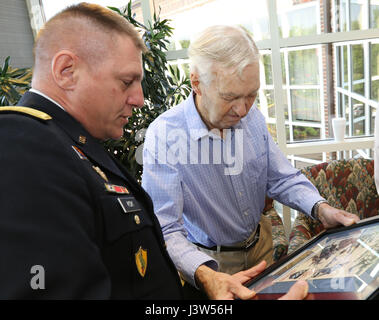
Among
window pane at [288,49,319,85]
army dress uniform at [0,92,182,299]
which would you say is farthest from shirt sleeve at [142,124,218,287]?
window pane at [288,49,319,85]

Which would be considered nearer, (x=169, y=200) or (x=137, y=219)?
(x=137, y=219)

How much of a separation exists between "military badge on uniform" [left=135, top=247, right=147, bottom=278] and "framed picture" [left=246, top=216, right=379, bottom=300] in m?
0.32

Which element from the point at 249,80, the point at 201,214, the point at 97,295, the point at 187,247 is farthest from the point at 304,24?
the point at 97,295

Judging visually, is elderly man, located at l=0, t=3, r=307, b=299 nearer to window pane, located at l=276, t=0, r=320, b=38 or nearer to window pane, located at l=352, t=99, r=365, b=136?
window pane, located at l=276, t=0, r=320, b=38

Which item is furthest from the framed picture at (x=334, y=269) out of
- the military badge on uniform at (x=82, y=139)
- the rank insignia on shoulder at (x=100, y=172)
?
the military badge on uniform at (x=82, y=139)

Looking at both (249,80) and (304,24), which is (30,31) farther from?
(249,80)

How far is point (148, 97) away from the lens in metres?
2.83

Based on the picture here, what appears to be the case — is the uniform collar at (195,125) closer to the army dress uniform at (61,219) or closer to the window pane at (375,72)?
the army dress uniform at (61,219)

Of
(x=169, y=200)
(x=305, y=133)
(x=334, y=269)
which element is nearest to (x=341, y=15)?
(x=305, y=133)

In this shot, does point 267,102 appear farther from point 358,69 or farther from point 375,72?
point 375,72

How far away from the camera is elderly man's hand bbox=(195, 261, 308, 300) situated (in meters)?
0.84

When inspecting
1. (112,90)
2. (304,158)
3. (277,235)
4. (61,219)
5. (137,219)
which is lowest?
(277,235)

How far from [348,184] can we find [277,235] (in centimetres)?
65
